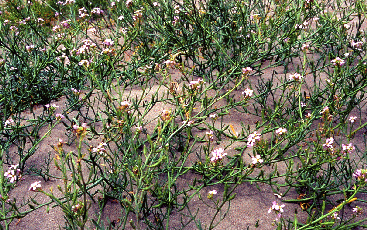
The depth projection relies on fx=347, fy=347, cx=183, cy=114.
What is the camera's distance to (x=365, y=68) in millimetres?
2055

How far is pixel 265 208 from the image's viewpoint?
1806 mm

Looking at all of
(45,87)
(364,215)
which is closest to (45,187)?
(45,87)

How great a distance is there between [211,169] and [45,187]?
963mm

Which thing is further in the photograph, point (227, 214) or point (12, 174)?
point (227, 214)

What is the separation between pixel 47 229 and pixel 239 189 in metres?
1.03

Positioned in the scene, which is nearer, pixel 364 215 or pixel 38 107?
pixel 364 215

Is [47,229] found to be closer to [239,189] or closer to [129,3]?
[239,189]

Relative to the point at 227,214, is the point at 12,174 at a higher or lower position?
higher

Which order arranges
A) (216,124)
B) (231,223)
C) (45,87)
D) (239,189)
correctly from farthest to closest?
1. (45,87)
2. (216,124)
3. (239,189)
4. (231,223)

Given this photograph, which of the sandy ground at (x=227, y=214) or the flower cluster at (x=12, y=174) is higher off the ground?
the flower cluster at (x=12, y=174)

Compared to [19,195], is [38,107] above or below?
above

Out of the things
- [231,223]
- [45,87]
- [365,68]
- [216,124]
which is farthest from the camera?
[45,87]

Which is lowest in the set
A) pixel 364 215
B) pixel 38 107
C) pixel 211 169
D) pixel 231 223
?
pixel 364 215

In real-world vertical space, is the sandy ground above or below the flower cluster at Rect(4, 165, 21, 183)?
below
